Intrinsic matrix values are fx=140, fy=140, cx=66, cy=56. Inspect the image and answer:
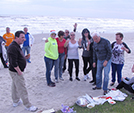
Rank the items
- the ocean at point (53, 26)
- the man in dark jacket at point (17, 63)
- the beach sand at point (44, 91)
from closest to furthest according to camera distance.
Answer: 1. the man in dark jacket at point (17, 63)
2. the beach sand at point (44, 91)
3. the ocean at point (53, 26)

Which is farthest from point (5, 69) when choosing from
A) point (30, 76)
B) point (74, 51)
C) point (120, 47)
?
point (120, 47)

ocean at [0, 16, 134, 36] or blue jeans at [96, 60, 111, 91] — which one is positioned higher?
ocean at [0, 16, 134, 36]

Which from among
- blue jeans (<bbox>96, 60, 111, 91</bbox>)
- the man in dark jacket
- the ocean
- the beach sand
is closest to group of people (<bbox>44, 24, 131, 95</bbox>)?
blue jeans (<bbox>96, 60, 111, 91</bbox>)

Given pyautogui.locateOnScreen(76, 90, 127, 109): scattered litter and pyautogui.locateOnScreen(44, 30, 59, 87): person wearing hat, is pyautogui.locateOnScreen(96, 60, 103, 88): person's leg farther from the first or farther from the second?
pyautogui.locateOnScreen(44, 30, 59, 87): person wearing hat

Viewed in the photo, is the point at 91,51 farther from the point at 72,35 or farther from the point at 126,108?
the point at 126,108

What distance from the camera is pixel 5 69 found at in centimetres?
704

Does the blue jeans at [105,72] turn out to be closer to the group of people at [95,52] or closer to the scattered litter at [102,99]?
the group of people at [95,52]

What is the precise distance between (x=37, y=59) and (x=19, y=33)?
557cm

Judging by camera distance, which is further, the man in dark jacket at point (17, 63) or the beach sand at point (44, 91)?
the beach sand at point (44, 91)

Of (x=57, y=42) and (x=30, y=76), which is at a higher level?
(x=57, y=42)

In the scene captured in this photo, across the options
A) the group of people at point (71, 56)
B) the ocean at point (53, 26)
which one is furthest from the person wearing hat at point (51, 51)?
the ocean at point (53, 26)

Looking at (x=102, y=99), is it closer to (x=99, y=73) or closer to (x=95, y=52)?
(x=99, y=73)

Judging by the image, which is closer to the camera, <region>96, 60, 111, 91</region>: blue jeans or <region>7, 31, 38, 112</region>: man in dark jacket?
<region>7, 31, 38, 112</region>: man in dark jacket

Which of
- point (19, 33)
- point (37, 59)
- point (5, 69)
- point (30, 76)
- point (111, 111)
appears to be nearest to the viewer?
point (19, 33)
